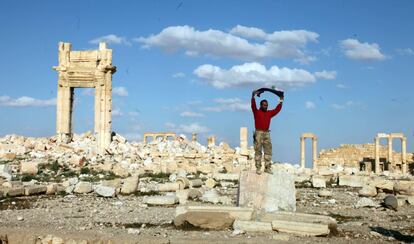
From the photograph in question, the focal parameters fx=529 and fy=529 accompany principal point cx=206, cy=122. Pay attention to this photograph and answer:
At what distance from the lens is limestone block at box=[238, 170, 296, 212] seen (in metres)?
10.4

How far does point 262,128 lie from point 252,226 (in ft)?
8.64

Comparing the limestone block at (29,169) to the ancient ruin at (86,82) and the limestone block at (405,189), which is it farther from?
the limestone block at (405,189)

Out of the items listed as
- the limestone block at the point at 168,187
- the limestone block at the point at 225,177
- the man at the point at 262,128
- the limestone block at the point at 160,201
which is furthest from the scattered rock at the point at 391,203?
the limestone block at the point at 225,177

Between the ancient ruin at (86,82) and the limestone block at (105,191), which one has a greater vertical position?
the ancient ruin at (86,82)

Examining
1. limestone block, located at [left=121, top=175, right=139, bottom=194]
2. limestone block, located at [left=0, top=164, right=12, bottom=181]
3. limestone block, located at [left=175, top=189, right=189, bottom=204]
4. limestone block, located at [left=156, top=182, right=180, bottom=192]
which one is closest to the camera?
limestone block, located at [left=175, top=189, right=189, bottom=204]

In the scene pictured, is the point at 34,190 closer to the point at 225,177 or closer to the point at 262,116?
the point at 262,116

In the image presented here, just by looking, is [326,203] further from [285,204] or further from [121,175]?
[121,175]

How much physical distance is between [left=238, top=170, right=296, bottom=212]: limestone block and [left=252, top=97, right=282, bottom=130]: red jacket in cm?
99

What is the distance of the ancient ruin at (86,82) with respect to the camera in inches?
1208

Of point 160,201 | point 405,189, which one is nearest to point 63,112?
point 160,201

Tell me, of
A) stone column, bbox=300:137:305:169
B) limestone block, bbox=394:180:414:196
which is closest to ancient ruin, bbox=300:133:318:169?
stone column, bbox=300:137:305:169

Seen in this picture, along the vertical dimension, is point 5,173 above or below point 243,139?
below

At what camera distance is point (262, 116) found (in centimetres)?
1083

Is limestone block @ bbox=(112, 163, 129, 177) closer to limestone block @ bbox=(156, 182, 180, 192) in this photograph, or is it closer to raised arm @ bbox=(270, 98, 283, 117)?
limestone block @ bbox=(156, 182, 180, 192)
